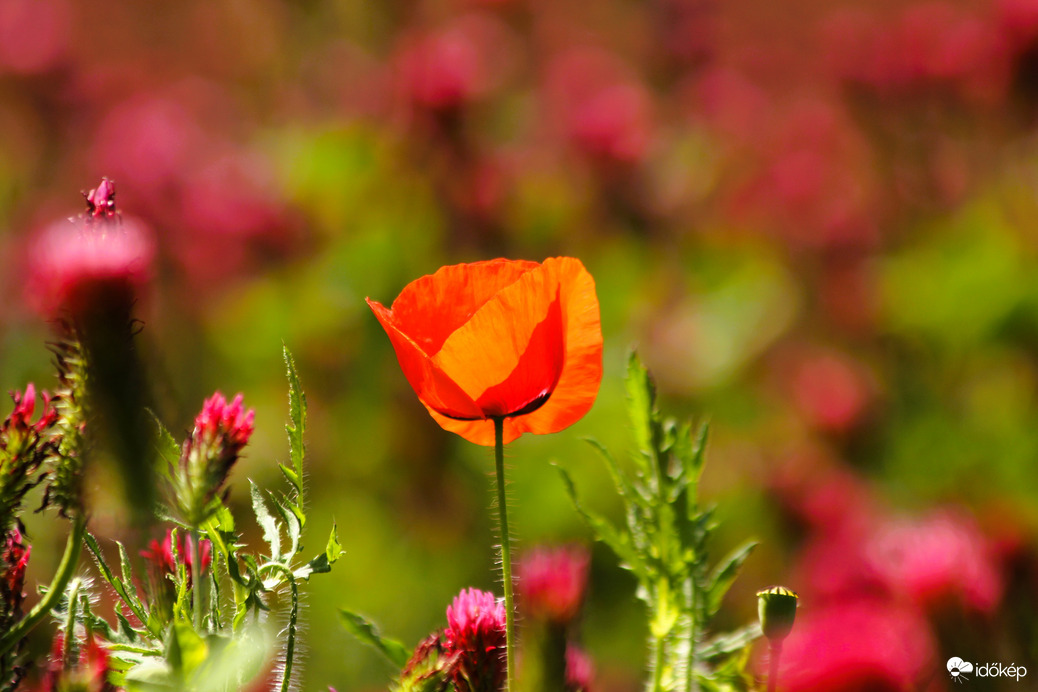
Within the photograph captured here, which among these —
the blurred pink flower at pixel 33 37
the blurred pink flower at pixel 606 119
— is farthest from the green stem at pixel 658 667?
the blurred pink flower at pixel 33 37

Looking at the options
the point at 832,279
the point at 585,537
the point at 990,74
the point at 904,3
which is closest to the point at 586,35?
the point at 904,3

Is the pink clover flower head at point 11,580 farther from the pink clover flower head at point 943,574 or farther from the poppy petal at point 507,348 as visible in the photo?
the pink clover flower head at point 943,574

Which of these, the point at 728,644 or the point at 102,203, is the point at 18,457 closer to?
the point at 102,203

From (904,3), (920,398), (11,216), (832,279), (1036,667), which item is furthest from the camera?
(904,3)

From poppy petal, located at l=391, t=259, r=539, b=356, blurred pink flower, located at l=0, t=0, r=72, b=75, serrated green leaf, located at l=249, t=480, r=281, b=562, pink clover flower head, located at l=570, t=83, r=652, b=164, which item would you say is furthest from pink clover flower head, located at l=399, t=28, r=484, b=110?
serrated green leaf, located at l=249, t=480, r=281, b=562

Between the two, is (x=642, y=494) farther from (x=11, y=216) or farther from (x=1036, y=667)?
(x=11, y=216)

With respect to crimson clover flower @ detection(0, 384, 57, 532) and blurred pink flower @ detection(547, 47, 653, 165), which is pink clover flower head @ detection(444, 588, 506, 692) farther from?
blurred pink flower @ detection(547, 47, 653, 165)
